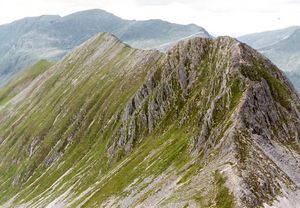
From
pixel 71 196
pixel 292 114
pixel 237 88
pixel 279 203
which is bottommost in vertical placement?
pixel 71 196

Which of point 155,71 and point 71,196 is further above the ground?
point 155,71

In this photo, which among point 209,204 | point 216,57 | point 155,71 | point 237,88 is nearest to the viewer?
point 209,204

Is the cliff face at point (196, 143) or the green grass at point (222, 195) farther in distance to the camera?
the cliff face at point (196, 143)

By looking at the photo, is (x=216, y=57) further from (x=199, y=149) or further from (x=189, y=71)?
(x=199, y=149)

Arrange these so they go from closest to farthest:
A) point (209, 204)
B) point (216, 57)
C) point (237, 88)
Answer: point (209, 204)
point (237, 88)
point (216, 57)

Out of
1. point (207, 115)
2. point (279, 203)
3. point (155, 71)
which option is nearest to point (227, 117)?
point (207, 115)

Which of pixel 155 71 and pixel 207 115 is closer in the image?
pixel 207 115

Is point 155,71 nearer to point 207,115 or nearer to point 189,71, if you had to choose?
point 189,71

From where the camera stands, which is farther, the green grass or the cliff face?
the cliff face

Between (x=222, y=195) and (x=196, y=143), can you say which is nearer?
(x=222, y=195)

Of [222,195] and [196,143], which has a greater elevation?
[196,143]

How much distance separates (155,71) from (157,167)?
5820cm

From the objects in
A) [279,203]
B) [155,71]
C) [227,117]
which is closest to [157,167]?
[227,117]

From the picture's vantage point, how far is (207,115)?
4724 inches
